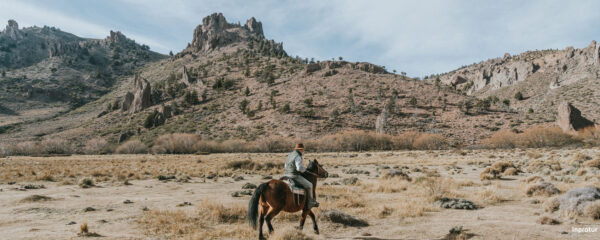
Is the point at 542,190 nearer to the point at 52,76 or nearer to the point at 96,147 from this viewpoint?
the point at 96,147

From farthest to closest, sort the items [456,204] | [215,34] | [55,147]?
1. [215,34]
2. [55,147]
3. [456,204]

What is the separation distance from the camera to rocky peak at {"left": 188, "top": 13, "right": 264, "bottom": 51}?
493 feet

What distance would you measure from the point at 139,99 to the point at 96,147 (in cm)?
3070

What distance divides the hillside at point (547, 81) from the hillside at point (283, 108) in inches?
831

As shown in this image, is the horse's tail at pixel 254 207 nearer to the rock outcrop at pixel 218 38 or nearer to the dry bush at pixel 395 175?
the dry bush at pixel 395 175

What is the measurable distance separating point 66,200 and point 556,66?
180 m

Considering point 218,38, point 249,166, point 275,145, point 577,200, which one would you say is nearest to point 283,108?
point 275,145

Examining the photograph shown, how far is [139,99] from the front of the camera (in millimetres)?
92188

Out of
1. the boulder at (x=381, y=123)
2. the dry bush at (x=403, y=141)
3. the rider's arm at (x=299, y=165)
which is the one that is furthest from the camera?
the boulder at (x=381, y=123)

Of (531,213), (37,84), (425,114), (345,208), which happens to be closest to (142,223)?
(345,208)

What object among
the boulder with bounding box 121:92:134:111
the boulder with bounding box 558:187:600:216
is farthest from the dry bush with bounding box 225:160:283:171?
the boulder with bounding box 121:92:134:111

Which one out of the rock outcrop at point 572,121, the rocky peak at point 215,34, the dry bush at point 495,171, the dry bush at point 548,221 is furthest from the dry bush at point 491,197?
the rocky peak at point 215,34

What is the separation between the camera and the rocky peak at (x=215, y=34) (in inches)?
5915

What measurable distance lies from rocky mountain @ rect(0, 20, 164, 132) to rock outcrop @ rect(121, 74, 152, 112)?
126 ft
